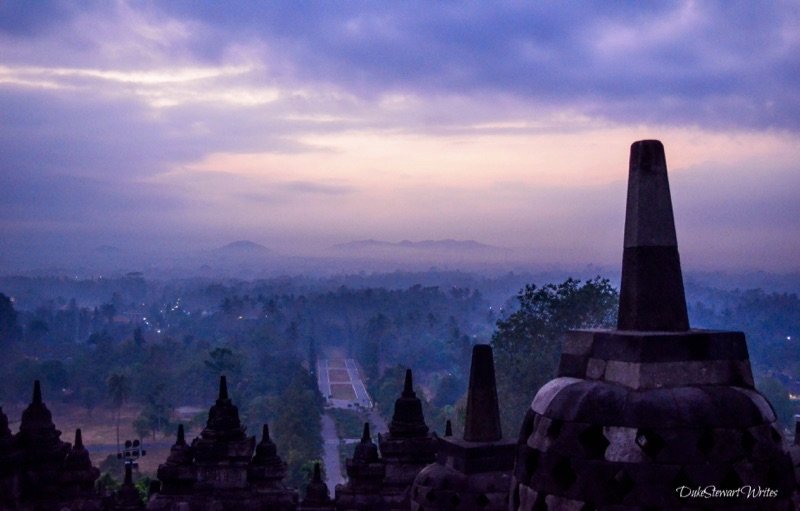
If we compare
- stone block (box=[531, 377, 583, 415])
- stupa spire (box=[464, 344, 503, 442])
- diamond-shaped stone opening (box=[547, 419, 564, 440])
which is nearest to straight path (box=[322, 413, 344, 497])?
stupa spire (box=[464, 344, 503, 442])

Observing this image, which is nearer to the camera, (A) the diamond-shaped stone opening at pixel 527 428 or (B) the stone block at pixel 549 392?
(B) the stone block at pixel 549 392

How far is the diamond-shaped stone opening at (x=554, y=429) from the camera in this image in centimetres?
529

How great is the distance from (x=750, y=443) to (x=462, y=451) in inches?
168

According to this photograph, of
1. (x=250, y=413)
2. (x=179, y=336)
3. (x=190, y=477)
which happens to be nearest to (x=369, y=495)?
(x=190, y=477)

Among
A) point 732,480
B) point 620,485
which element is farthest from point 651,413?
point 732,480

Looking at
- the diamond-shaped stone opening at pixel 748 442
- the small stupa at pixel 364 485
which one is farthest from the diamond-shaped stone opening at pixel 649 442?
the small stupa at pixel 364 485

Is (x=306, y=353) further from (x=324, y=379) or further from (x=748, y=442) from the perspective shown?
(x=748, y=442)

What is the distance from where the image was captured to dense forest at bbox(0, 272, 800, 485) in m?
42.0

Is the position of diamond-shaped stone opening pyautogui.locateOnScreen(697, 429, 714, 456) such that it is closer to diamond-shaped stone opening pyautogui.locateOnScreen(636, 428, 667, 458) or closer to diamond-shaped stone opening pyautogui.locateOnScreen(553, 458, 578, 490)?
diamond-shaped stone opening pyautogui.locateOnScreen(636, 428, 667, 458)

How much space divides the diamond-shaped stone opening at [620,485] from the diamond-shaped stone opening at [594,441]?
167 millimetres

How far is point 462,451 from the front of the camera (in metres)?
8.83

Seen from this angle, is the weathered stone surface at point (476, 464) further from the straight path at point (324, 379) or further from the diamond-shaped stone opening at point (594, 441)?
the straight path at point (324, 379)

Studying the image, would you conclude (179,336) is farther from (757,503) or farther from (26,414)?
(757,503)

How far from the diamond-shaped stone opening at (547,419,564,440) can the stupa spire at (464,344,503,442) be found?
11.6 feet
